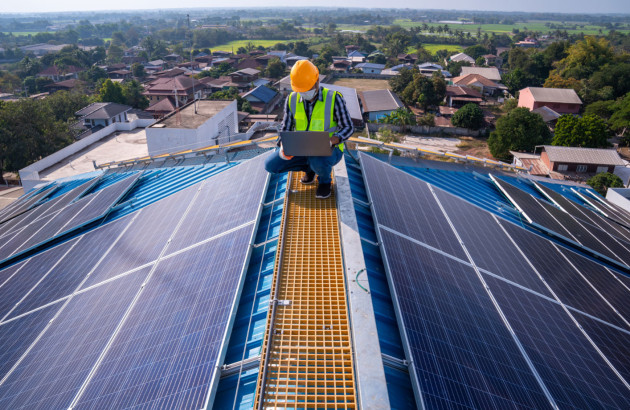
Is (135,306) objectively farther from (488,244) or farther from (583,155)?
(583,155)

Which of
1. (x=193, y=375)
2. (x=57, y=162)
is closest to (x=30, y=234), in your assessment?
(x=193, y=375)

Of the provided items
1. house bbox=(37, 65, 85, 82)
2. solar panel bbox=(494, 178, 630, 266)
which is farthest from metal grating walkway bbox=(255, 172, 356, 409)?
house bbox=(37, 65, 85, 82)

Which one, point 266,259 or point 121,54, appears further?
point 121,54

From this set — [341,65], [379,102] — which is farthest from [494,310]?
[341,65]

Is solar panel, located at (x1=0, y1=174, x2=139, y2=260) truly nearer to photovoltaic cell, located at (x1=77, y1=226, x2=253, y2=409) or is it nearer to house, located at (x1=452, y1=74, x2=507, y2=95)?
photovoltaic cell, located at (x1=77, y1=226, x2=253, y2=409)

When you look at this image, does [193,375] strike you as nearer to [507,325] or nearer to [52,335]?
[52,335]

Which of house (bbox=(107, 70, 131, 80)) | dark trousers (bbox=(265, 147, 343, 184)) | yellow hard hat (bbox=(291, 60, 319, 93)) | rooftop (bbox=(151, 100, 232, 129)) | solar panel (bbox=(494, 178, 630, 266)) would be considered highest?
yellow hard hat (bbox=(291, 60, 319, 93))

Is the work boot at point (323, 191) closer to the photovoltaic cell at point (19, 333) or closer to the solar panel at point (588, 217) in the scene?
the photovoltaic cell at point (19, 333)
